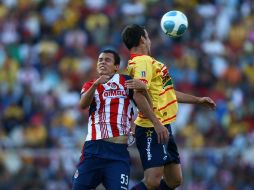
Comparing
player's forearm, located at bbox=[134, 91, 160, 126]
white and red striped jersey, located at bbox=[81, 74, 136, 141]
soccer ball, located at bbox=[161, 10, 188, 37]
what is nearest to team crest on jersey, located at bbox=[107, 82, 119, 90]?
white and red striped jersey, located at bbox=[81, 74, 136, 141]

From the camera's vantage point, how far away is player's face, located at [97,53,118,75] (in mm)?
12266

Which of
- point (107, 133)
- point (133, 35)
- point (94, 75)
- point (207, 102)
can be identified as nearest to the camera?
point (107, 133)

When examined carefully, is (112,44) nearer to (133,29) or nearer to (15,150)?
(15,150)

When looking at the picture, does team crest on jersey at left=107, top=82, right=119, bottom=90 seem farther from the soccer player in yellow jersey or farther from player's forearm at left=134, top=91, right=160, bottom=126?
player's forearm at left=134, top=91, right=160, bottom=126

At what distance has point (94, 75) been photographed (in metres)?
22.9

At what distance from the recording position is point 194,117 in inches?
843

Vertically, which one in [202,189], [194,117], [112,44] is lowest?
[202,189]

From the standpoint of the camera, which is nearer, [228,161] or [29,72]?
[228,161]

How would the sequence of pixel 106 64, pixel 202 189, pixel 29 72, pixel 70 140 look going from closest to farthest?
pixel 106 64 → pixel 202 189 → pixel 70 140 → pixel 29 72

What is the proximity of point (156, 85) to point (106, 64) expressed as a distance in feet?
2.36

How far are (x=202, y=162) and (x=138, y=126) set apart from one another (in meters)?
6.67

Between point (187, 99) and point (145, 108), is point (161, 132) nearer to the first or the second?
point (145, 108)

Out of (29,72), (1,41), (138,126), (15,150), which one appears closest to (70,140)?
(15,150)

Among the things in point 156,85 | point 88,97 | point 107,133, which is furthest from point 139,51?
point 107,133
